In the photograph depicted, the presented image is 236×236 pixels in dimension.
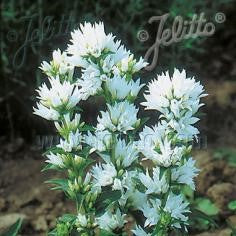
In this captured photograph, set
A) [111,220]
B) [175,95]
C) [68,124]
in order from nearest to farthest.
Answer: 1. [175,95]
2. [68,124]
3. [111,220]

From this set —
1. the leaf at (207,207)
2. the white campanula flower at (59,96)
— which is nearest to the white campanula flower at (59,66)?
the white campanula flower at (59,96)

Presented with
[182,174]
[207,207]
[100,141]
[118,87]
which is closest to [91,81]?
[118,87]

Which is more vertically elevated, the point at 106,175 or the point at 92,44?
the point at 92,44

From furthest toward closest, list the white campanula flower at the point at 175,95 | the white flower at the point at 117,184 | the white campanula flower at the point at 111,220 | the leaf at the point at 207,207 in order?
the leaf at the point at 207,207, the white campanula flower at the point at 111,220, the white flower at the point at 117,184, the white campanula flower at the point at 175,95

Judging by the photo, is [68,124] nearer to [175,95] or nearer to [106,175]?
[106,175]

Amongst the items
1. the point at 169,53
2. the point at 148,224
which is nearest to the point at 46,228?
the point at 148,224

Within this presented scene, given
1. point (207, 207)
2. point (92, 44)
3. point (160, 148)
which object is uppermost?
point (92, 44)

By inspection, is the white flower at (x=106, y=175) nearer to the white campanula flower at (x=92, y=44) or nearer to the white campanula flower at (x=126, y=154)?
the white campanula flower at (x=126, y=154)
